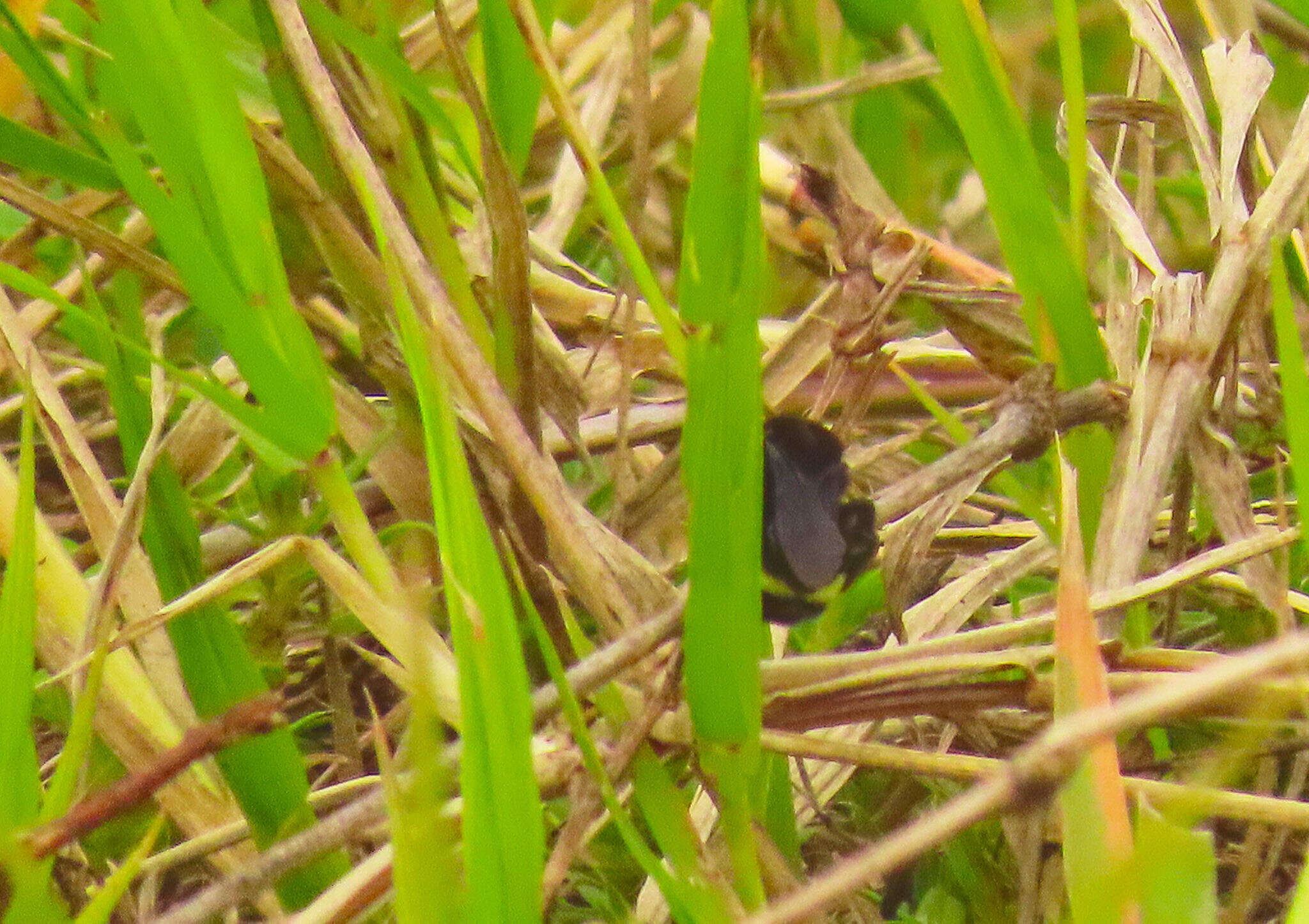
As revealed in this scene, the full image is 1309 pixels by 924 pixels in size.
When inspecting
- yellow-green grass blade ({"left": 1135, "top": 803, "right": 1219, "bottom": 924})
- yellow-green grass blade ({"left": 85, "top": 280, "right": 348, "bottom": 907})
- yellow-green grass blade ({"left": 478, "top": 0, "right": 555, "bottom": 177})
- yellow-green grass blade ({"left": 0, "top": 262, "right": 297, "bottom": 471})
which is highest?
yellow-green grass blade ({"left": 478, "top": 0, "right": 555, "bottom": 177})

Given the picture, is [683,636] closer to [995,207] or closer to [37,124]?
[995,207]

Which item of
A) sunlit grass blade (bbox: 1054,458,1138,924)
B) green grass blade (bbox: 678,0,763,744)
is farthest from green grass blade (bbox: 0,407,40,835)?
sunlit grass blade (bbox: 1054,458,1138,924)

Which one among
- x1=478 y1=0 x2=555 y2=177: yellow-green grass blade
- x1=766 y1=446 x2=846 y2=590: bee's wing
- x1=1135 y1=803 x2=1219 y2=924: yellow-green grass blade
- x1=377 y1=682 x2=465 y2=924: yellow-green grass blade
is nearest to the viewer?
x1=377 y1=682 x2=465 y2=924: yellow-green grass blade

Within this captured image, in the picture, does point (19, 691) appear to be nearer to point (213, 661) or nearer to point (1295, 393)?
point (213, 661)

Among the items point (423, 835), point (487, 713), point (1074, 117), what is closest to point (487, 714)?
point (487, 713)

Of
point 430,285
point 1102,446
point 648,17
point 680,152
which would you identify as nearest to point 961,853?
point 1102,446

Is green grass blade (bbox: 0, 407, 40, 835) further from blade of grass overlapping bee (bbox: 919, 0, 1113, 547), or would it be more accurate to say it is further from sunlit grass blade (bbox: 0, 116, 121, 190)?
blade of grass overlapping bee (bbox: 919, 0, 1113, 547)
